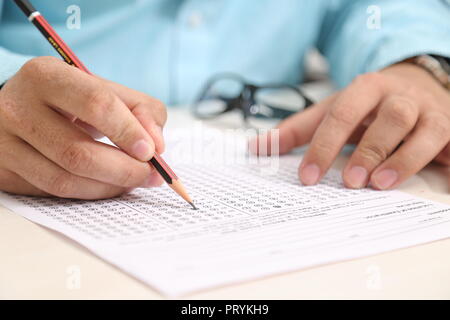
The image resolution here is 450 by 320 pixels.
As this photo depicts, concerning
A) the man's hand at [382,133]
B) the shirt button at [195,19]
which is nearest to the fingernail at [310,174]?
the man's hand at [382,133]

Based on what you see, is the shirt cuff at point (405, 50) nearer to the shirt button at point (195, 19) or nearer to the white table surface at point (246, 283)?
the shirt button at point (195, 19)

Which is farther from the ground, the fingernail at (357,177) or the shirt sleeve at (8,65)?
the shirt sleeve at (8,65)

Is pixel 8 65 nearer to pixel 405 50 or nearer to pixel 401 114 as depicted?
pixel 401 114

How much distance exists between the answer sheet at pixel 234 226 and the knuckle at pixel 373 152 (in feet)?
0.16

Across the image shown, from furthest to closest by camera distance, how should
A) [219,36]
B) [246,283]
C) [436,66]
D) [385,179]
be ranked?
[219,36]
[436,66]
[385,179]
[246,283]

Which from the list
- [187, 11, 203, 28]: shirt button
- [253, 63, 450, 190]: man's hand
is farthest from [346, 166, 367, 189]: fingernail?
[187, 11, 203, 28]: shirt button

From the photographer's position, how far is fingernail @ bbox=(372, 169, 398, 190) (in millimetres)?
583

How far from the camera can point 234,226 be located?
0.45 meters

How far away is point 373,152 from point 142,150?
0.27m

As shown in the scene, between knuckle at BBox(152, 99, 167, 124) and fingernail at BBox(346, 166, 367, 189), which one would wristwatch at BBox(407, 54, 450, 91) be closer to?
fingernail at BBox(346, 166, 367, 189)

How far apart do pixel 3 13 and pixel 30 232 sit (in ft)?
1.92

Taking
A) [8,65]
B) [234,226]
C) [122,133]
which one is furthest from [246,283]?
[8,65]

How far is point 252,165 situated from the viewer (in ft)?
2.23

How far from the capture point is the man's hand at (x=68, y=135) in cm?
48
